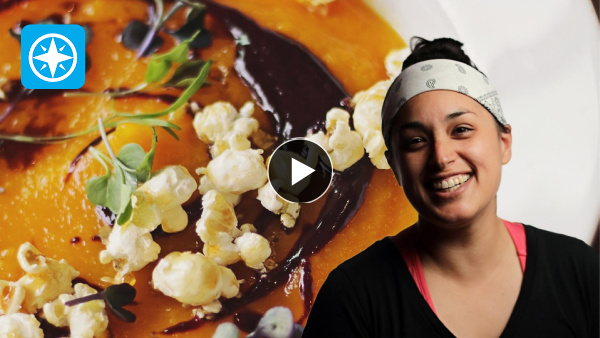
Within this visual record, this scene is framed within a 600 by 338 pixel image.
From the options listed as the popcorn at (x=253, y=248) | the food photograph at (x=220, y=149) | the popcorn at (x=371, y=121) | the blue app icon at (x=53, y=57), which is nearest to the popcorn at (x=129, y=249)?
the food photograph at (x=220, y=149)

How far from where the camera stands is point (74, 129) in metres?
0.88

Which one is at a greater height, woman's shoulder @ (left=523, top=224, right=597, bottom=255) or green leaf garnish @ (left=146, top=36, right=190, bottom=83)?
woman's shoulder @ (left=523, top=224, right=597, bottom=255)

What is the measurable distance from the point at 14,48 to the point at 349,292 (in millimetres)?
585

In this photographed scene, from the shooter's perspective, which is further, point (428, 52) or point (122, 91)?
point (122, 91)

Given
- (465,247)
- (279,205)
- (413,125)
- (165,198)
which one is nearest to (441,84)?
(413,125)

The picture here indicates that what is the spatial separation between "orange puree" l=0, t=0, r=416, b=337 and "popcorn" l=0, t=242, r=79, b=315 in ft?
0.05

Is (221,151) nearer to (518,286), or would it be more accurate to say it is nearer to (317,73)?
(317,73)

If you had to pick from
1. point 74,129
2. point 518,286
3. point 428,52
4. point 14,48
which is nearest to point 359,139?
point 428,52

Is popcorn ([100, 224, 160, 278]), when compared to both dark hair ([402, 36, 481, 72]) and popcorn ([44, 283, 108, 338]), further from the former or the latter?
dark hair ([402, 36, 481, 72])

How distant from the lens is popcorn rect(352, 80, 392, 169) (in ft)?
2.93

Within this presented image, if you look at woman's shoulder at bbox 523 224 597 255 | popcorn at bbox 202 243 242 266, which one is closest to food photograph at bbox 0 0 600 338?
popcorn at bbox 202 243 242 266

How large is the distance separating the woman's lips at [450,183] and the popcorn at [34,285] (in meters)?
0.53

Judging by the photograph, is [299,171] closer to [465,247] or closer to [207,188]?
[207,188]

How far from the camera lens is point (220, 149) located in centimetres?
87
